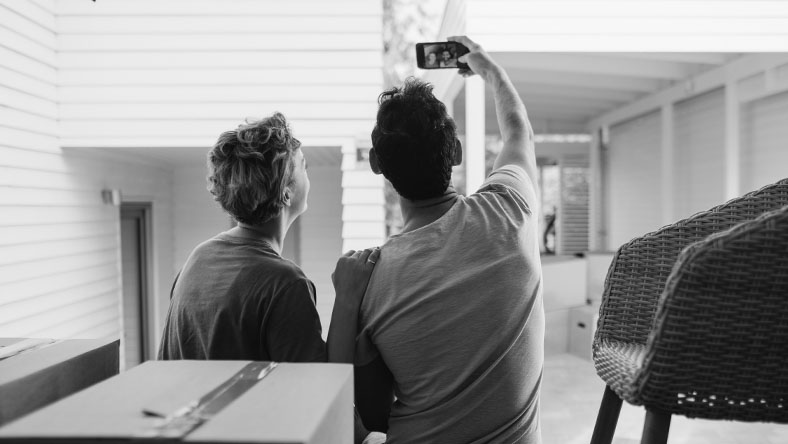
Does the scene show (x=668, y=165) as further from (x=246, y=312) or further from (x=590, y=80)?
(x=246, y=312)

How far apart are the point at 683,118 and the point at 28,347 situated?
6640 millimetres

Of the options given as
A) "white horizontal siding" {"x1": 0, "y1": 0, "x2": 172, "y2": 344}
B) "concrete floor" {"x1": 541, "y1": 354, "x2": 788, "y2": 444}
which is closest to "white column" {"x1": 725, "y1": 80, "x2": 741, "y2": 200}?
"concrete floor" {"x1": 541, "y1": 354, "x2": 788, "y2": 444}

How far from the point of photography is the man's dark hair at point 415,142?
138 cm

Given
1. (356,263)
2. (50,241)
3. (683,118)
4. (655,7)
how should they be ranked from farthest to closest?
(683,118)
(50,241)
(655,7)
(356,263)

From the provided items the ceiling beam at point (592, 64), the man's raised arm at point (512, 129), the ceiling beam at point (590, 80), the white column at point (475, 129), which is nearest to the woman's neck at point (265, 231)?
the man's raised arm at point (512, 129)

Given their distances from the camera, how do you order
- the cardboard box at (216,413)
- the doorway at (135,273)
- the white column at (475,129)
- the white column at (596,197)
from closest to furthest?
the cardboard box at (216,413) < the white column at (475,129) < the doorway at (135,273) < the white column at (596,197)

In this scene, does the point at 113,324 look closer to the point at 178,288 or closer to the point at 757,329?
the point at 178,288

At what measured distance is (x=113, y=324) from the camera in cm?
511

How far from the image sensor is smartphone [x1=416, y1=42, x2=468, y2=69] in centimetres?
210

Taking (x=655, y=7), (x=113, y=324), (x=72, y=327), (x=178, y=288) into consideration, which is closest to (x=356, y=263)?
(x=178, y=288)

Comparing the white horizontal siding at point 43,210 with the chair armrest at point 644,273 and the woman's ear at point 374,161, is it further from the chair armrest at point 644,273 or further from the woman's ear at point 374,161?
the chair armrest at point 644,273

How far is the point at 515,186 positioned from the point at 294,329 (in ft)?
2.16

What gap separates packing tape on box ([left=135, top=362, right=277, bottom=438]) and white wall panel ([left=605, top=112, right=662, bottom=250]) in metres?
6.68

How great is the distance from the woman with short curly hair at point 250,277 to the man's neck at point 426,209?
299 mm
